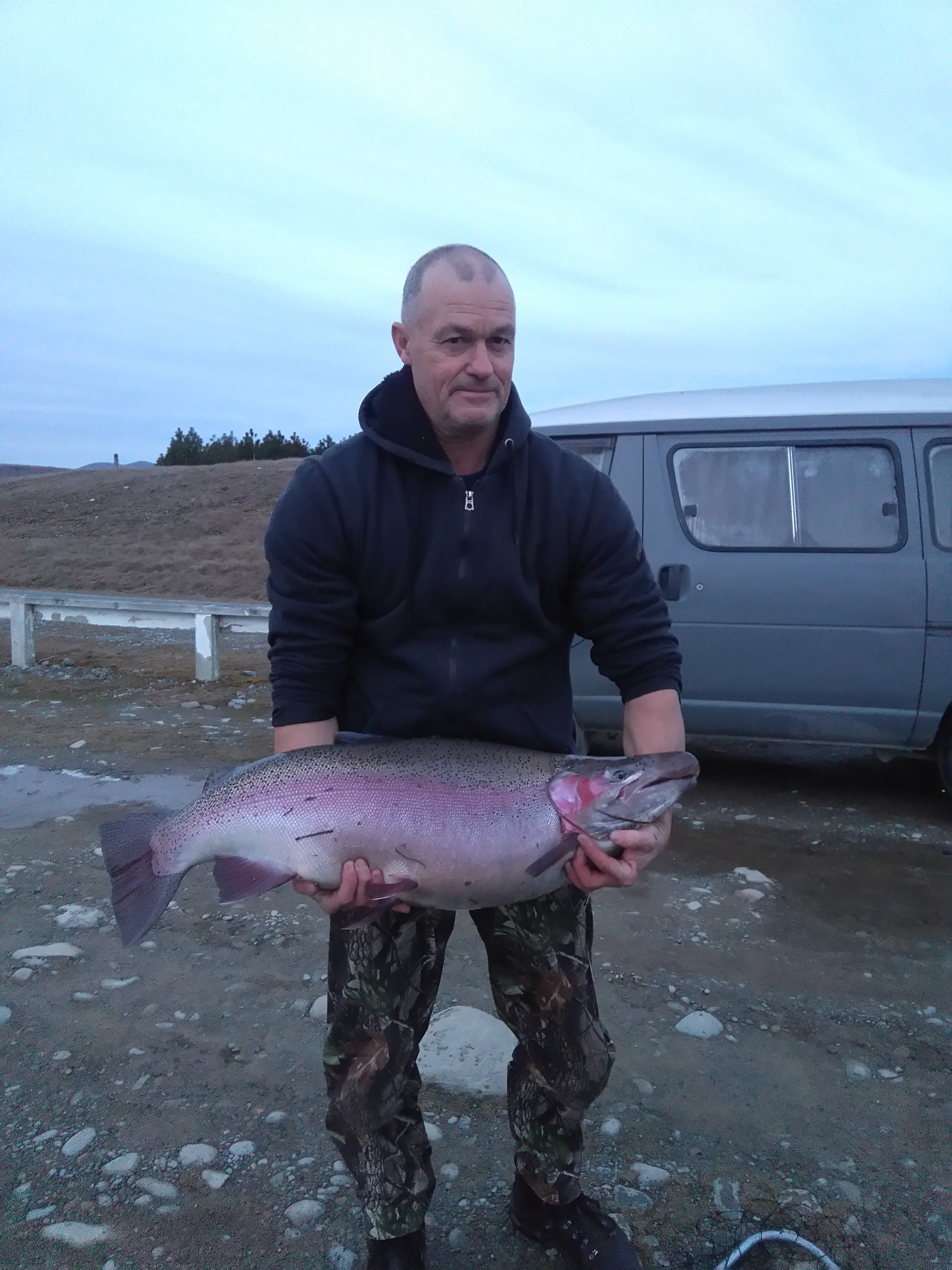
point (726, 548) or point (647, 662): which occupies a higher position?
point (726, 548)

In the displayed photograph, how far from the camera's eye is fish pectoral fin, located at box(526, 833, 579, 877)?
7.04 ft

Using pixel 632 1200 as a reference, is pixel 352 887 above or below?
above

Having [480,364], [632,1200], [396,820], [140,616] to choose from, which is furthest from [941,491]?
[140,616]

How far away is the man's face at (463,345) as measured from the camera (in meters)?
2.12

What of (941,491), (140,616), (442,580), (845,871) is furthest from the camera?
(140,616)

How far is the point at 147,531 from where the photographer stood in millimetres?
23828

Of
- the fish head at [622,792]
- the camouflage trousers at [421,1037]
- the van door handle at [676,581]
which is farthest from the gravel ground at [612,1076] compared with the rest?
the van door handle at [676,581]

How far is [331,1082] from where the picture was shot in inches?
86.0

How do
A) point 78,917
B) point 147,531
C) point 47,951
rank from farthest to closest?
point 147,531
point 78,917
point 47,951

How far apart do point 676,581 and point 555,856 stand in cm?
361

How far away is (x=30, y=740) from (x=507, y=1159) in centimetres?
533

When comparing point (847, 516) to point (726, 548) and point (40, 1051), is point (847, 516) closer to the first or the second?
point (726, 548)

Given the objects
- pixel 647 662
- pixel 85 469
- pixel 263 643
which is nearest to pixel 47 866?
Answer: pixel 647 662

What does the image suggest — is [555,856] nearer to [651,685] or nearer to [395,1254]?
[651,685]
